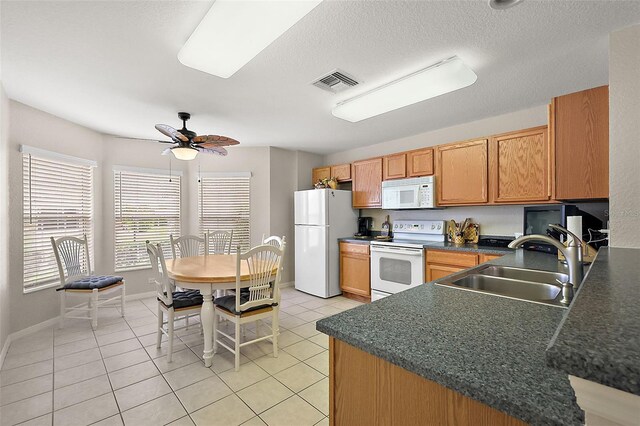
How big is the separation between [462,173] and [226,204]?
3533mm

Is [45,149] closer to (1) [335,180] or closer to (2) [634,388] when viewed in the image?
(1) [335,180]

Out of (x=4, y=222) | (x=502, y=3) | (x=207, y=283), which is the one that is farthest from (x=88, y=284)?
(x=502, y=3)

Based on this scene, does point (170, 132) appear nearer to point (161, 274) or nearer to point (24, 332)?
point (161, 274)

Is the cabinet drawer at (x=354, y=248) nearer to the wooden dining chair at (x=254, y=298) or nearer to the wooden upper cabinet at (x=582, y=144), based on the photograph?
the wooden dining chair at (x=254, y=298)

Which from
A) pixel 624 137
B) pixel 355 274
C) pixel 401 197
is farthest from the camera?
pixel 355 274

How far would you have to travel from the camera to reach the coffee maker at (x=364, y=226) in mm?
4684

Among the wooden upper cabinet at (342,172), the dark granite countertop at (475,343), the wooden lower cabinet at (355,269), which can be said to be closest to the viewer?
the dark granite countertop at (475,343)

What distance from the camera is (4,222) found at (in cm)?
267

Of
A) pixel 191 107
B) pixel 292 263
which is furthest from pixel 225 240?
pixel 191 107

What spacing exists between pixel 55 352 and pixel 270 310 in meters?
2.02

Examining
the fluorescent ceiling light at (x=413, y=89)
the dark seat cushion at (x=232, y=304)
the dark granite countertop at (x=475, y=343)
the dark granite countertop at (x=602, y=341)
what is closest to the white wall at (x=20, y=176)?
the dark seat cushion at (x=232, y=304)

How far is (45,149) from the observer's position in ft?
10.6

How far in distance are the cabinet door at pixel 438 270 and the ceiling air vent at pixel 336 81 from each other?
2.14 meters

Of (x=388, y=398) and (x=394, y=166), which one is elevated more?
(x=394, y=166)
